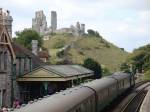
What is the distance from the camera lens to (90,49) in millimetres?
168125

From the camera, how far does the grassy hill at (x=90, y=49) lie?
150125 millimetres

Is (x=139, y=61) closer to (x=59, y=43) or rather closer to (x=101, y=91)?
(x=59, y=43)

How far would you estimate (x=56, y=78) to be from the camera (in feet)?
131

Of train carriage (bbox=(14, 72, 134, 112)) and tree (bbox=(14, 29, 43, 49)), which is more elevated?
tree (bbox=(14, 29, 43, 49))

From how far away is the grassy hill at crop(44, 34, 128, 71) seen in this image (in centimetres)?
15012

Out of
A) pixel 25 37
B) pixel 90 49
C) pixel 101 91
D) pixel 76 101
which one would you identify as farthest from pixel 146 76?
pixel 90 49

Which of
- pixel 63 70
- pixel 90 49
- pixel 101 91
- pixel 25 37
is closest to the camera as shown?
pixel 101 91

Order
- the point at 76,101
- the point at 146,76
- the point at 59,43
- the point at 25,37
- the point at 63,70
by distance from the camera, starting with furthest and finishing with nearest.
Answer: the point at 59,43 → the point at 25,37 → the point at 146,76 → the point at 63,70 → the point at 76,101

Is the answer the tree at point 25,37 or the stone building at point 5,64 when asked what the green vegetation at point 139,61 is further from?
the stone building at point 5,64

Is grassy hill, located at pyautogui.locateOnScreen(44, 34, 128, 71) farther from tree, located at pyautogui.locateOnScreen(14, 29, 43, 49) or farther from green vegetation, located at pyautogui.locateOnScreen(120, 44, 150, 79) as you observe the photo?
green vegetation, located at pyautogui.locateOnScreen(120, 44, 150, 79)

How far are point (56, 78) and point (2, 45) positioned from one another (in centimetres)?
694

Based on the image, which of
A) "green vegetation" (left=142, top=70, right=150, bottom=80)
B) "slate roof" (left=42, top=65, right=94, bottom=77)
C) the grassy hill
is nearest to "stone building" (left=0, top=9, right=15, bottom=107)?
"slate roof" (left=42, top=65, right=94, bottom=77)

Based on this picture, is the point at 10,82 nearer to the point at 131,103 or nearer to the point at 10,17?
the point at 10,17

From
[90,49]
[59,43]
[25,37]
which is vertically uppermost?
[59,43]
